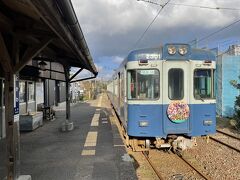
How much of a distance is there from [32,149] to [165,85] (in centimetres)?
425

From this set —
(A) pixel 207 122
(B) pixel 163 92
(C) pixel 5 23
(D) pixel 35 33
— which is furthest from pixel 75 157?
(C) pixel 5 23

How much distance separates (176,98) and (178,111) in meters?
0.34

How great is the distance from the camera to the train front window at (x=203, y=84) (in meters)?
9.71

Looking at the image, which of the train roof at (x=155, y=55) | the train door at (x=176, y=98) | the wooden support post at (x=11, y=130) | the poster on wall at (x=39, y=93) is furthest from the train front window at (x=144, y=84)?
the poster on wall at (x=39, y=93)

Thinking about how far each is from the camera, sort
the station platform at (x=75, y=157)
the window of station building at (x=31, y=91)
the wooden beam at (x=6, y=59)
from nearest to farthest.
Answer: the wooden beam at (x=6, y=59)
the station platform at (x=75, y=157)
the window of station building at (x=31, y=91)

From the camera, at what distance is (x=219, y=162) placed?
390 inches

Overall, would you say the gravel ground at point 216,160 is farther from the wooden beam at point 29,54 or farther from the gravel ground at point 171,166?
the wooden beam at point 29,54

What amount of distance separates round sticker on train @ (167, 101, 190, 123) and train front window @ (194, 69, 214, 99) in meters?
Result: 0.44

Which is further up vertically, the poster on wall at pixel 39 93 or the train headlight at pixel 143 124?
the poster on wall at pixel 39 93

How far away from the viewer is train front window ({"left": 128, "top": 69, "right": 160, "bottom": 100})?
31.1ft

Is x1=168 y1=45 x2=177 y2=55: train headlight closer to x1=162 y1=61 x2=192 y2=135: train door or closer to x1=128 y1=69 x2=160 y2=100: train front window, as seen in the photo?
x1=162 y1=61 x2=192 y2=135: train door

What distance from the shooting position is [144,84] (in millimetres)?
9539

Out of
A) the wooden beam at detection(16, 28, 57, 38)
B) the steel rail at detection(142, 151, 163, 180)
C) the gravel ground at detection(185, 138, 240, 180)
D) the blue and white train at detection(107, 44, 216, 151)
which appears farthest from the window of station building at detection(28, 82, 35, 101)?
the wooden beam at detection(16, 28, 57, 38)

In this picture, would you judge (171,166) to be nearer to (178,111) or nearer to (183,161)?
(183,161)
